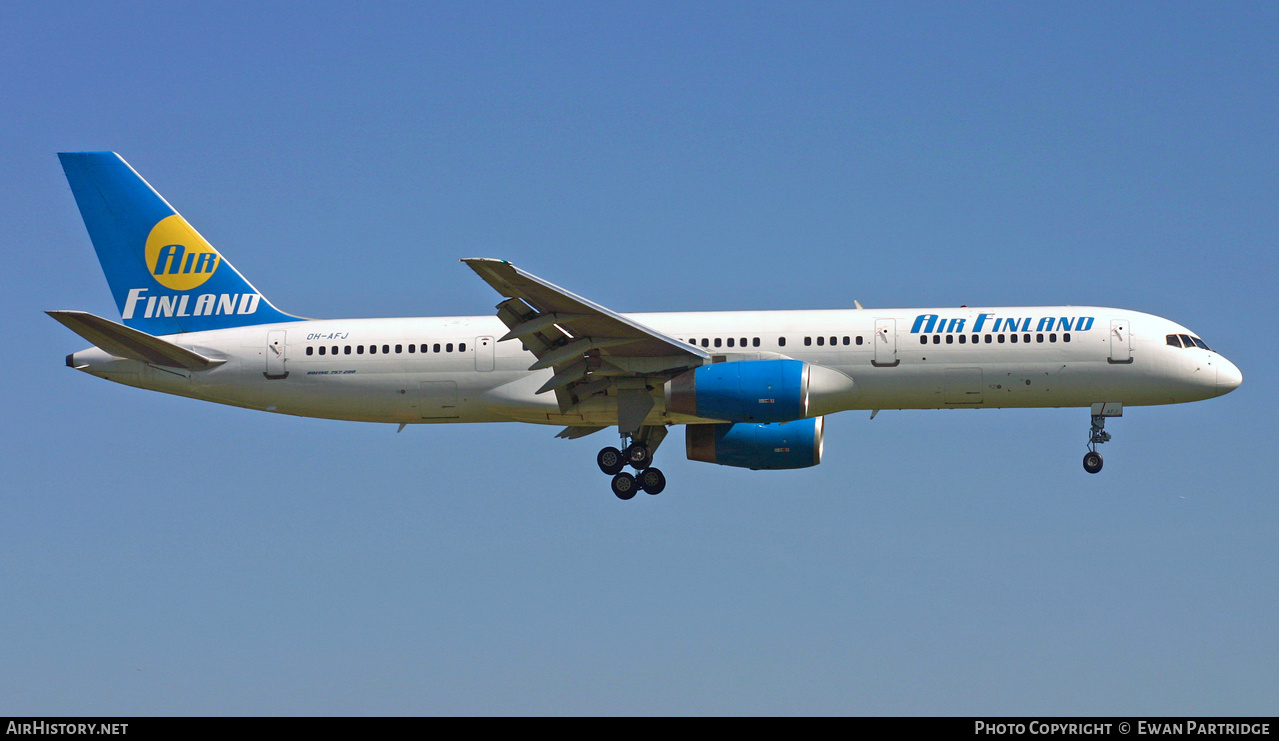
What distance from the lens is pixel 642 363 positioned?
37.2m

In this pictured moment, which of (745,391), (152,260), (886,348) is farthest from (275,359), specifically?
(886,348)

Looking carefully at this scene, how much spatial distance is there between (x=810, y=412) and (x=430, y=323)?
428 inches

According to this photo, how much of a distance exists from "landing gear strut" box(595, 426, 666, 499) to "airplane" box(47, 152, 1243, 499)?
0.18ft

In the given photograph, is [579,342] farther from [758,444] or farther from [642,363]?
[758,444]

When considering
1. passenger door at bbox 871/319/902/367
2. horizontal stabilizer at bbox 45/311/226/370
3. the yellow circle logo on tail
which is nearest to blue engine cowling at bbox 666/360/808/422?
passenger door at bbox 871/319/902/367

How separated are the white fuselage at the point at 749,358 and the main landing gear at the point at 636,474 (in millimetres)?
1180

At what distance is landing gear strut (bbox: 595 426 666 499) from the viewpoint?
3962cm

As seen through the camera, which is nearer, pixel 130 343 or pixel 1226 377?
pixel 1226 377

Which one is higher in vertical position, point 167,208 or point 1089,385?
point 167,208

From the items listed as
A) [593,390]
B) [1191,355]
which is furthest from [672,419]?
[1191,355]

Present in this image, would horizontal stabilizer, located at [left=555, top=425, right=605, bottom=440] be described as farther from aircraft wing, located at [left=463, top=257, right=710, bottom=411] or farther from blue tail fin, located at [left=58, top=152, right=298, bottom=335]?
blue tail fin, located at [left=58, top=152, right=298, bottom=335]

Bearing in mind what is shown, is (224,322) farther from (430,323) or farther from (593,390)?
(593,390)

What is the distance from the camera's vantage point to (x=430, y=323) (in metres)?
39.5

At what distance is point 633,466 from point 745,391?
5.23 meters
